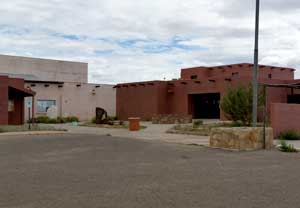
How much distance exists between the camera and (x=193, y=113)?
44.8 metres

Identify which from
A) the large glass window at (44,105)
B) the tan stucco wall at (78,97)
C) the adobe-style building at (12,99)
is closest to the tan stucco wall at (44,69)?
the tan stucco wall at (78,97)

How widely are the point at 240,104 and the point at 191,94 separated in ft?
53.5

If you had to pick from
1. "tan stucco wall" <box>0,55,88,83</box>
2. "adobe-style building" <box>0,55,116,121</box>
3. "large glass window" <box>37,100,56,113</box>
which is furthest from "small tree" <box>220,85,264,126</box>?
"tan stucco wall" <box>0,55,88,83</box>

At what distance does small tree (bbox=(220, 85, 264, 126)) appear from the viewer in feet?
90.9

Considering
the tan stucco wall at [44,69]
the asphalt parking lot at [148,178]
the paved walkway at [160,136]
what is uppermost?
the tan stucco wall at [44,69]

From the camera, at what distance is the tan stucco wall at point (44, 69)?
2491 inches

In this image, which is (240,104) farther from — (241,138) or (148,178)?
(148,178)

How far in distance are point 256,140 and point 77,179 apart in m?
9.55

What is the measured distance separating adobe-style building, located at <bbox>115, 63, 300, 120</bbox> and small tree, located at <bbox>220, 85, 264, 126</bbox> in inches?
385

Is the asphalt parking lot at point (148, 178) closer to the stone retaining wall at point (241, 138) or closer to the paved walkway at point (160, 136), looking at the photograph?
the stone retaining wall at point (241, 138)

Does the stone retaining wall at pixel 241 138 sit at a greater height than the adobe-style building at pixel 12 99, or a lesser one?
lesser

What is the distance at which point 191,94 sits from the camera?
4406 centimetres

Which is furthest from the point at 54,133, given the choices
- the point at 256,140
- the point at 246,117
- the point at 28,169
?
the point at 28,169

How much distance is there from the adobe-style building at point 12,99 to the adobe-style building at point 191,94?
46.2 ft
